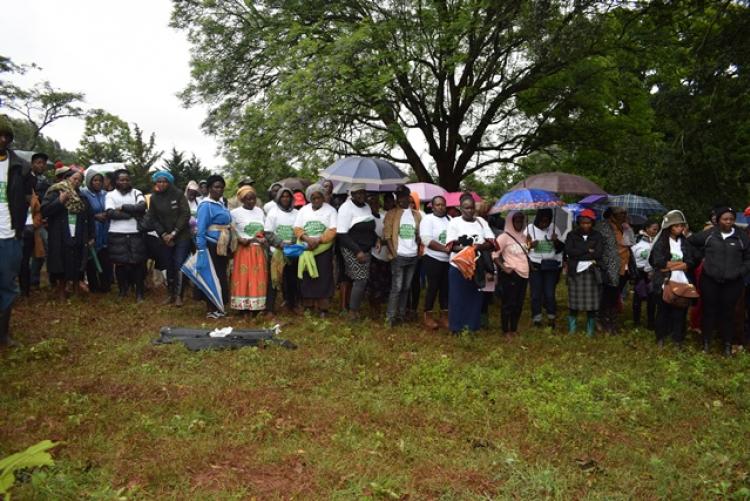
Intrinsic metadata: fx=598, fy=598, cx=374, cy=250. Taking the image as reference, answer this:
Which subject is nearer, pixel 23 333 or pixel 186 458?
pixel 186 458

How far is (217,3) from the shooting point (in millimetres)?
16672

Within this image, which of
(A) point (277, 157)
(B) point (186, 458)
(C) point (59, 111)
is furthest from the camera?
(C) point (59, 111)

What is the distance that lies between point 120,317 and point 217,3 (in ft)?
37.2

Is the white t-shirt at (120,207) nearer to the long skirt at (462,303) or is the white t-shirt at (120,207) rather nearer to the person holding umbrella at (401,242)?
the person holding umbrella at (401,242)

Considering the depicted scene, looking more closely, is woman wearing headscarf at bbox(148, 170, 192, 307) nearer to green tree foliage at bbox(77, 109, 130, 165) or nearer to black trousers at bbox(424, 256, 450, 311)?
black trousers at bbox(424, 256, 450, 311)

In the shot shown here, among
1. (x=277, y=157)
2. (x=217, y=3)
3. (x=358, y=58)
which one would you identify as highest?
(x=217, y=3)

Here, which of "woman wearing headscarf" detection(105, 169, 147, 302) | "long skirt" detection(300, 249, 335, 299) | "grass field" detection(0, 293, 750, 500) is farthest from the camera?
"woman wearing headscarf" detection(105, 169, 147, 302)

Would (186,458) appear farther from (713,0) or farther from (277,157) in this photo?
(277,157)

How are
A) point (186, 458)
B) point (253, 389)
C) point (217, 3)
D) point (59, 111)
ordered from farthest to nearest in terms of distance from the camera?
point (59, 111) → point (217, 3) → point (253, 389) → point (186, 458)

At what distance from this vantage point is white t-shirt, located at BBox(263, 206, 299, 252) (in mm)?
8906

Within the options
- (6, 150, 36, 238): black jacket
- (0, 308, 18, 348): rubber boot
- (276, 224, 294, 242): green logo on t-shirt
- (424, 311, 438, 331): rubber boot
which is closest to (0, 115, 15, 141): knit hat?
(6, 150, 36, 238): black jacket

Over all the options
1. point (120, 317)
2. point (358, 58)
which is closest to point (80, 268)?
point (120, 317)

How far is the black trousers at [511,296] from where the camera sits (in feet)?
27.0

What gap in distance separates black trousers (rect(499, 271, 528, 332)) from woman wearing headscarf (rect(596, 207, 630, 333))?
1308 millimetres
